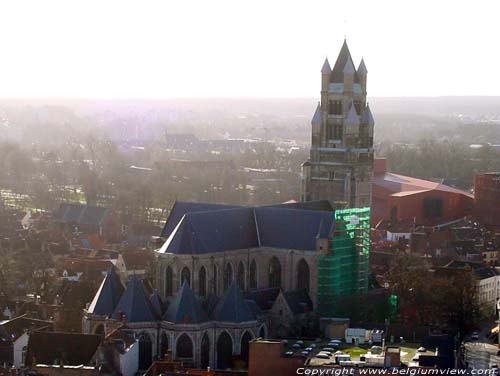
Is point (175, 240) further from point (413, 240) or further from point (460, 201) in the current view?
point (460, 201)

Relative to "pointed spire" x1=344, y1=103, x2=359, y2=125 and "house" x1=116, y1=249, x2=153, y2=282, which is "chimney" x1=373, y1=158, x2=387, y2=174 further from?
"pointed spire" x1=344, y1=103, x2=359, y2=125

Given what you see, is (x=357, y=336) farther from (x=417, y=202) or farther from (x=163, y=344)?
(x=417, y=202)

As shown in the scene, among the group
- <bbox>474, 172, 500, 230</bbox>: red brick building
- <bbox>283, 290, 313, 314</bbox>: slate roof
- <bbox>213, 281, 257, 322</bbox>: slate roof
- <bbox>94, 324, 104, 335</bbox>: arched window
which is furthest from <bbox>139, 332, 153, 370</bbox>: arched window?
<bbox>474, 172, 500, 230</bbox>: red brick building

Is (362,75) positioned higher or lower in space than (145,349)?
higher

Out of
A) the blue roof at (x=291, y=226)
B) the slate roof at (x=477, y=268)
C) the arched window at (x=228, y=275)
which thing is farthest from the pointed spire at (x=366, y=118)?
the arched window at (x=228, y=275)

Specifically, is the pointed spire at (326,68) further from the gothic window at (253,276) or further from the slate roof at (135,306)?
the slate roof at (135,306)

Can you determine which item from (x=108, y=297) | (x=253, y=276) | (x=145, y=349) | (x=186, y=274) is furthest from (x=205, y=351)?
(x=253, y=276)
